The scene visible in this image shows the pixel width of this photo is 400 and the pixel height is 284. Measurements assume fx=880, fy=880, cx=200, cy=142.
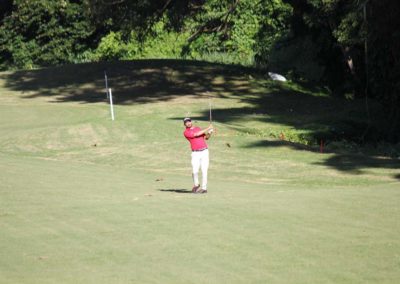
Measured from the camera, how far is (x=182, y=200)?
18.6 metres

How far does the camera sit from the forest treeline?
40.2 metres

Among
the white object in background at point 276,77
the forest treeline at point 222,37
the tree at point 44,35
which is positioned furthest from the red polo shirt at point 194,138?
the tree at point 44,35

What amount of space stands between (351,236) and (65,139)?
21.7 metres

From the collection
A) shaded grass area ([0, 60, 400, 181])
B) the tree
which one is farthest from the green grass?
the tree

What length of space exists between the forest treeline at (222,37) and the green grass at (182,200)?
4.09m

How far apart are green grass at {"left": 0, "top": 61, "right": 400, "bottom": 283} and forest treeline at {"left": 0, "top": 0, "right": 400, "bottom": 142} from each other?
409 cm

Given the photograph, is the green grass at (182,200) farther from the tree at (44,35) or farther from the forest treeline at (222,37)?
the tree at (44,35)

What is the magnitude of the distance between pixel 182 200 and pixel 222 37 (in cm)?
5214

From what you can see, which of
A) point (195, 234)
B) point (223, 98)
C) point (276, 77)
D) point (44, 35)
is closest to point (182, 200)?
point (195, 234)

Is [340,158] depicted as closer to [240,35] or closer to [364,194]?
[364,194]

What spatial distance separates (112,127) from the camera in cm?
3641

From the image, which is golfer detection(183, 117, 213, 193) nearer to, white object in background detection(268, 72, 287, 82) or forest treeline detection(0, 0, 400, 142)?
forest treeline detection(0, 0, 400, 142)

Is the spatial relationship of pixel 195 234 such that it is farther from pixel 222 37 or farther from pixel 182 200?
pixel 222 37

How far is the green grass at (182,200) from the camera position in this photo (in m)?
11.9
